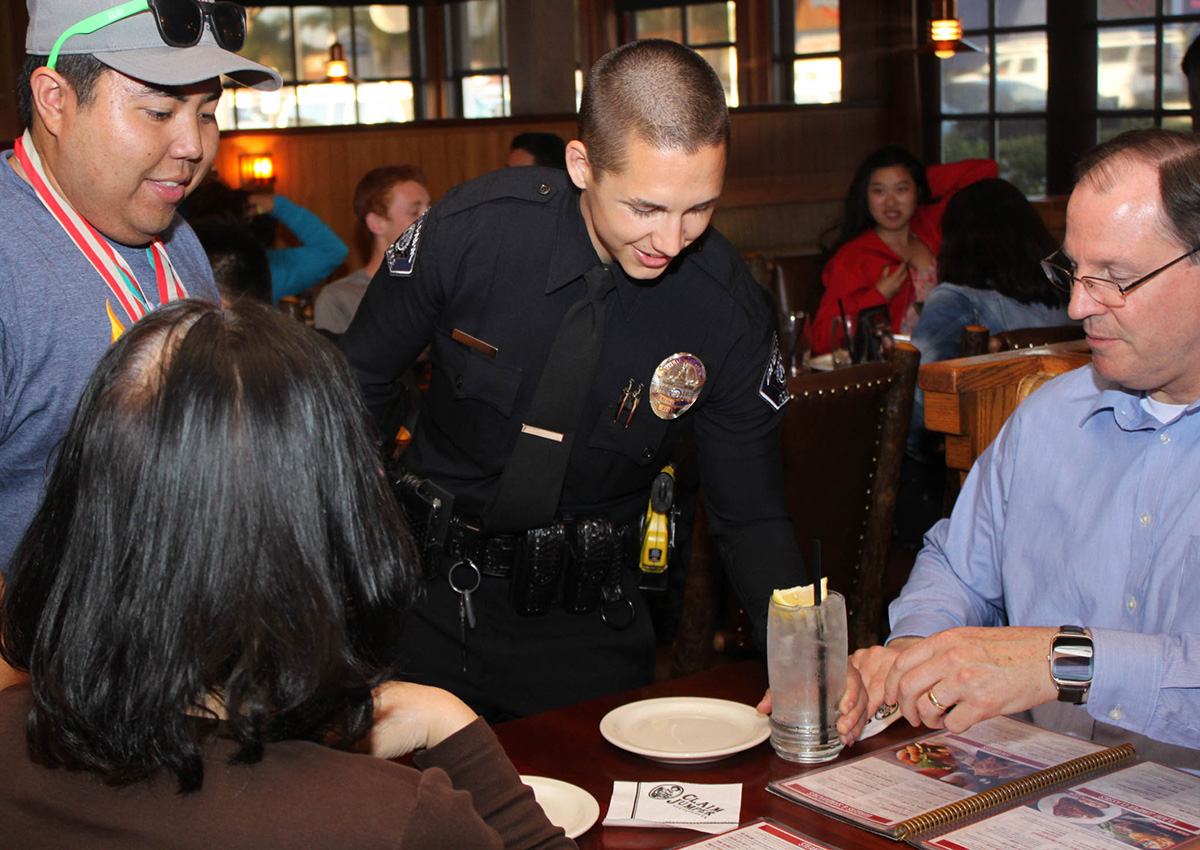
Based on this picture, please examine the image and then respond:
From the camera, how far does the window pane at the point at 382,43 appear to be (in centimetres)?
1352

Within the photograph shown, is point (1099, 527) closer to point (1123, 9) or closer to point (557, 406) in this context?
point (557, 406)

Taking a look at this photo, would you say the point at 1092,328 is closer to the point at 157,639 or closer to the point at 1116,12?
the point at 157,639

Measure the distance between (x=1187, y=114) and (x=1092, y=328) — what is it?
7928 millimetres

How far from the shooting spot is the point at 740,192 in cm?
980

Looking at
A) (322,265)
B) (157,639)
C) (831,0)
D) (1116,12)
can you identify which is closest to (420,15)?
(831,0)

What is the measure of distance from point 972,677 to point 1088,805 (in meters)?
0.19

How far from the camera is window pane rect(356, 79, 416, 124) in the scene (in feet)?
44.8

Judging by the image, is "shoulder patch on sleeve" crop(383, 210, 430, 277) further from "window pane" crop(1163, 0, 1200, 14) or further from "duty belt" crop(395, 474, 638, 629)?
"window pane" crop(1163, 0, 1200, 14)

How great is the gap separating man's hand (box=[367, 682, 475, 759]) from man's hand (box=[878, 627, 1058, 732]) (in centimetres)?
51

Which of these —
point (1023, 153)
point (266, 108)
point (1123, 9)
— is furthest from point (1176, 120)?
point (266, 108)

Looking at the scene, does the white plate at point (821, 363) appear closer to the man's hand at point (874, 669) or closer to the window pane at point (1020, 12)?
the man's hand at point (874, 669)

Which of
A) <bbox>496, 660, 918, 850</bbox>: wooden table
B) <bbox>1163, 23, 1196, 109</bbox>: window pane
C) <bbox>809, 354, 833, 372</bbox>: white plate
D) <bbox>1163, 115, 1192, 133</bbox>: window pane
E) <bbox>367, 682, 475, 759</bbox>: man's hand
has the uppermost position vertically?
<bbox>1163, 23, 1196, 109</bbox>: window pane

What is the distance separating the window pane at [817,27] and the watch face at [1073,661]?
1053 cm

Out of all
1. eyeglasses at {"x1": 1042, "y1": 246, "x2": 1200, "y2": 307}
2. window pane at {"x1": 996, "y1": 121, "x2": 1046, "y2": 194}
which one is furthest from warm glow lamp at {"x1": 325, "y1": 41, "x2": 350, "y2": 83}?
eyeglasses at {"x1": 1042, "y1": 246, "x2": 1200, "y2": 307}
